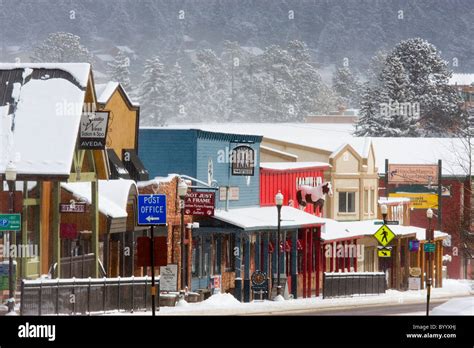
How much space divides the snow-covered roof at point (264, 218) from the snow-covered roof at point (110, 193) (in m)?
10.2

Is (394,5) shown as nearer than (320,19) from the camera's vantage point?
Yes

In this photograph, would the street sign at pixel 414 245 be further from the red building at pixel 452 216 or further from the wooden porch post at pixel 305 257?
the wooden porch post at pixel 305 257

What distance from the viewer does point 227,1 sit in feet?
104

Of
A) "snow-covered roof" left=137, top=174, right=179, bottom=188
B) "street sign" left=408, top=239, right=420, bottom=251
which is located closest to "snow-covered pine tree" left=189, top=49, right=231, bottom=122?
"snow-covered roof" left=137, top=174, right=179, bottom=188

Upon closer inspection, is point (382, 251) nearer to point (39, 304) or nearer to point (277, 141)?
point (277, 141)

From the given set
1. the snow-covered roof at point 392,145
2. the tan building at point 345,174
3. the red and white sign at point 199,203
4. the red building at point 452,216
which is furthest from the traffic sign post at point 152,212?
the red building at point 452,216

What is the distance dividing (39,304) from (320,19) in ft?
34.5

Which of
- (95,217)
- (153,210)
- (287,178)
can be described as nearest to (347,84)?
(287,178)

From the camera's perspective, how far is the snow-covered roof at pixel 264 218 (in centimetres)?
5647

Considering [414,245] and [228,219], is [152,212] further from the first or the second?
[414,245]

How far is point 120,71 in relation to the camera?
157 feet
